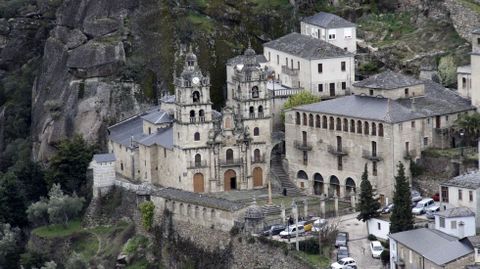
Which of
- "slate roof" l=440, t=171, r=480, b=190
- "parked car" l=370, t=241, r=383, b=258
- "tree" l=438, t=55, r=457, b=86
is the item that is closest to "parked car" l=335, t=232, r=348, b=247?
"parked car" l=370, t=241, r=383, b=258

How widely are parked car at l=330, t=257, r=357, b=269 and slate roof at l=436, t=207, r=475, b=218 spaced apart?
6018mm

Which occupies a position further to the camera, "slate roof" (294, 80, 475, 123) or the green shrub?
the green shrub

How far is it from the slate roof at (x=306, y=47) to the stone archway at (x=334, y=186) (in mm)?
14231

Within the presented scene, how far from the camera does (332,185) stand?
445ft

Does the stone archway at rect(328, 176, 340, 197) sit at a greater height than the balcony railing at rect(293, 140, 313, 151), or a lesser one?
lesser

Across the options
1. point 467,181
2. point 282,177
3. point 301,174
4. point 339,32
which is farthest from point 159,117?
point 467,181

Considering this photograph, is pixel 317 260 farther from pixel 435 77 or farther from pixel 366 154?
pixel 435 77

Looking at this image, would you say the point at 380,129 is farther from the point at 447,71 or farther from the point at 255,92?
the point at 447,71

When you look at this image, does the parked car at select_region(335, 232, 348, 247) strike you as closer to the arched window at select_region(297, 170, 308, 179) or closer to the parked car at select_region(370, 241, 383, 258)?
the parked car at select_region(370, 241, 383, 258)

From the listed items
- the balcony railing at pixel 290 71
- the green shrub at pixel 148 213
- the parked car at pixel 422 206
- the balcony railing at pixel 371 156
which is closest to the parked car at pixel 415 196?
the parked car at pixel 422 206

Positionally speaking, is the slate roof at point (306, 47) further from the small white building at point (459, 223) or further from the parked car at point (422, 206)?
the small white building at point (459, 223)

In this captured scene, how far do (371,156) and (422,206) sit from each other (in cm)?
678

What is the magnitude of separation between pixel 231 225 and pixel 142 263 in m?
9.24

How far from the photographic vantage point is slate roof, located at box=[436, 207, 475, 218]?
118 m
